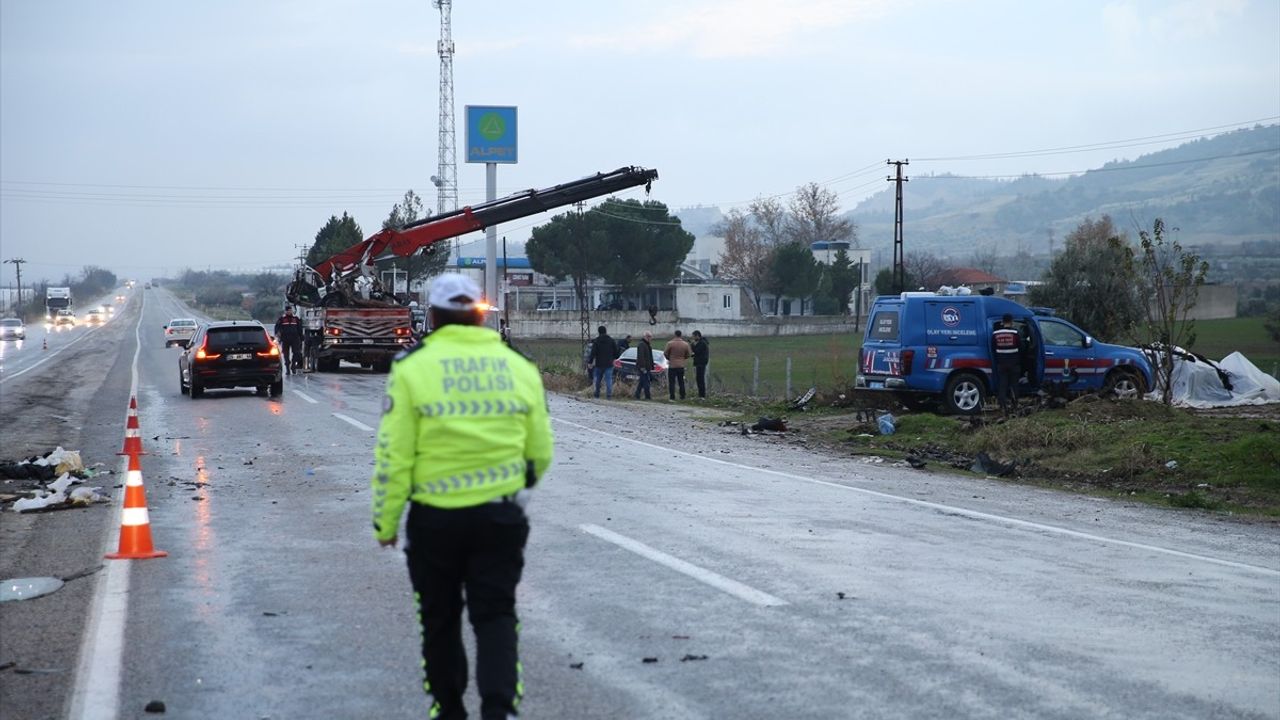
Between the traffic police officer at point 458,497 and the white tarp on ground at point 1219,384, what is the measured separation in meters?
22.0

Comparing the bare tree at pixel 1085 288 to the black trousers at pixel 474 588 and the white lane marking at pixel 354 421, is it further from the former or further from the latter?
the black trousers at pixel 474 588

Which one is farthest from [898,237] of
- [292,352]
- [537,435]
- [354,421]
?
[537,435]

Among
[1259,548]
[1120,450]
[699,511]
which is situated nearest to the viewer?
[1259,548]

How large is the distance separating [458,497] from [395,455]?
272 mm

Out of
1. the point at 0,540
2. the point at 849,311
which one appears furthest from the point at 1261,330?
the point at 0,540

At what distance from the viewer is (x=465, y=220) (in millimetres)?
35438

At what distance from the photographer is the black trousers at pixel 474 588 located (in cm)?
439

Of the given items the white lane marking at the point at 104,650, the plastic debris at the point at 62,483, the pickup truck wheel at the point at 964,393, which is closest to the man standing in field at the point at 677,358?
the pickup truck wheel at the point at 964,393

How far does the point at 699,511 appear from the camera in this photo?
36.1 feet

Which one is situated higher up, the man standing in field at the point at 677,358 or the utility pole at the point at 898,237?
the utility pole at the point at 898,237

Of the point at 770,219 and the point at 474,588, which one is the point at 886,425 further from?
the point at 770,219

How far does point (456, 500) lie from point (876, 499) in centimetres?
831

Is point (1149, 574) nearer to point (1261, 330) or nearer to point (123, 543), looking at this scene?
Answer: point (123, 543)

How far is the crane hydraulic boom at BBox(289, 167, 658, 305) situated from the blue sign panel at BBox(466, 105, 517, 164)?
24395 millimetres
